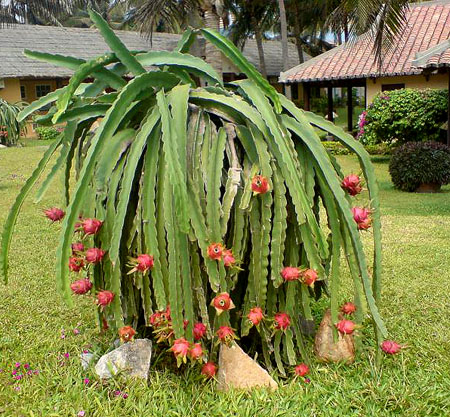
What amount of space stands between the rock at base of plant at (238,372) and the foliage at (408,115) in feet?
41.5

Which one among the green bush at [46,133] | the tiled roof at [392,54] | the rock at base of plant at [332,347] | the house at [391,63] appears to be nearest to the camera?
the rock at base of plant at [332,347]

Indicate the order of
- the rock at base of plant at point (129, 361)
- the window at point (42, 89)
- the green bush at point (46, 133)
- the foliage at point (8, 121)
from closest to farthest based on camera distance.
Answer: the rock at base of plant at point (129, 361) < the foliage at point (8, 121) < the green bush at point (46, 133) < the window at point (42, 89)

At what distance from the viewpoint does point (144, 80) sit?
3.03 meters

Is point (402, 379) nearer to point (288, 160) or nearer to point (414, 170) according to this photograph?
point (288, 160)

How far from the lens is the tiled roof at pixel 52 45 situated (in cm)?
2527

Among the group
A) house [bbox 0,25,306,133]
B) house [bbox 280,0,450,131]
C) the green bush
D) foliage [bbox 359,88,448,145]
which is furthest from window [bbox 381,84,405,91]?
the green bush

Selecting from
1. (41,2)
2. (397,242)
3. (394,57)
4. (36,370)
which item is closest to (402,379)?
(36,370)

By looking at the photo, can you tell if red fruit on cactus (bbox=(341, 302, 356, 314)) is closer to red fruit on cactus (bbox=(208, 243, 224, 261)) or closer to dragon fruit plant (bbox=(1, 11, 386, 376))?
dragon fruit plant (bbox=(1, 11, 386, 376))

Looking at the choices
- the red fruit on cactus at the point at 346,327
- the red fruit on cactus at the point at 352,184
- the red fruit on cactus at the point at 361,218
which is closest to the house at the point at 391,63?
the red fruit on cactus at the point at 352,184

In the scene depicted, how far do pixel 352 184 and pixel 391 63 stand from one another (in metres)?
16.4

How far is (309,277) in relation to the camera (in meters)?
2.86

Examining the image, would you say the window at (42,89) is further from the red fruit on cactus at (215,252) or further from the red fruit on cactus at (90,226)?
the red fruit on cactus at (215,252)

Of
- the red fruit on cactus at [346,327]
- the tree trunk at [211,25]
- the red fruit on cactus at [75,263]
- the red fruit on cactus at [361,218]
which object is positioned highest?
the tree trunk at [211,25]

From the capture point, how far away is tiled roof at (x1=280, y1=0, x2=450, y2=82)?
59.2 feet
